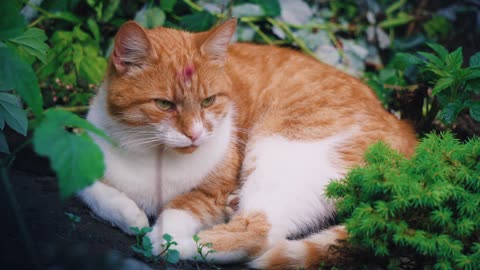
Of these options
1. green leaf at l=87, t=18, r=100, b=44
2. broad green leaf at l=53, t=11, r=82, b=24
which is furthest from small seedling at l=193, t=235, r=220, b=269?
broad green leaf at l=53, t=11, r=82, b=24

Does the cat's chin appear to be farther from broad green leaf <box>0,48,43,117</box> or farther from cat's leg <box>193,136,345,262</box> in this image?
broad green leaf <box>0,48,43,117</box>

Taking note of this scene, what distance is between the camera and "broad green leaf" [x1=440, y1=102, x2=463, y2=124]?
3.08 metres

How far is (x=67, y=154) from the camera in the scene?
1.72 metres

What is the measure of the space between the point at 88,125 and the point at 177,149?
0.97 m

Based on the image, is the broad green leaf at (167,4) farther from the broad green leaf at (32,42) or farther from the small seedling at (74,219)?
the small seedling at (74,219)

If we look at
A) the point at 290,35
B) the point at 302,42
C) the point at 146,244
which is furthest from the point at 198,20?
the point at 146,244

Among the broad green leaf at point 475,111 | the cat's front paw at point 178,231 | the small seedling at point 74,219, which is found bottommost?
the cat's front paw at point 178,231

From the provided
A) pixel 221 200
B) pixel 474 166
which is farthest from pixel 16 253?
pixel 474 166

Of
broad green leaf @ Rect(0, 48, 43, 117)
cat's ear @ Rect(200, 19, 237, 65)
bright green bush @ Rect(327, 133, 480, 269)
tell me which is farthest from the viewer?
cat's ear @ Rect(200, 19, 237, 65)

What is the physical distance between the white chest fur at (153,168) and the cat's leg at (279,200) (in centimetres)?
27

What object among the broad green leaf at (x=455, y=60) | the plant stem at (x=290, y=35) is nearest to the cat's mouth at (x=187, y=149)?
the broad green leaf at (x=455, y=60)

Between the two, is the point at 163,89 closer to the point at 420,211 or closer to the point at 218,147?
the point at 218,147

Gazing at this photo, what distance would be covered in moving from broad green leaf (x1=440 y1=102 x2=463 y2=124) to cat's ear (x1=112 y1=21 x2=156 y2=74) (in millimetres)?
1637

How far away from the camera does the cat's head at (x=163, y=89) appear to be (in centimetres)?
270
